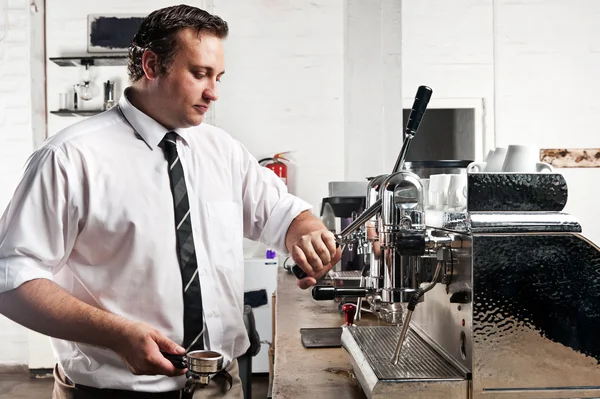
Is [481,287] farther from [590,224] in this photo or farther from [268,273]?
[590,224]

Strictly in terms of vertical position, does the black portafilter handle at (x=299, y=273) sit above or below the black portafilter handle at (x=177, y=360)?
above

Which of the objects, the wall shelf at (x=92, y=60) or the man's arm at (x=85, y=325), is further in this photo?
the wall shelf at (x=92, y=60)

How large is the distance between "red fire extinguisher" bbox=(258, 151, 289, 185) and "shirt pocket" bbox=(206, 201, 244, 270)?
3.02 metres

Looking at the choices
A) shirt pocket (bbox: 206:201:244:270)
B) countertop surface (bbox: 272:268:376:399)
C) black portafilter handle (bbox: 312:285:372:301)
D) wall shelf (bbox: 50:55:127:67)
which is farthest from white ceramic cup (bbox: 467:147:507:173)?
wall shelf (bbox: 50:55:127:67)

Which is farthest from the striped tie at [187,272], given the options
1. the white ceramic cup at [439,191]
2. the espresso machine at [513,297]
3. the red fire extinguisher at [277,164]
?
the red fire extinguisher at [277,164]

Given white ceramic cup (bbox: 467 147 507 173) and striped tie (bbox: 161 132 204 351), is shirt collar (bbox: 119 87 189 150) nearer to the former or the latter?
striped tie (bbox: 161 132 204 351)

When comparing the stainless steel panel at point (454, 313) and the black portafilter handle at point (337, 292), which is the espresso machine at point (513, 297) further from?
the black portafilter handle at point (337, 292)

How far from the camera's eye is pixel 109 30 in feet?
15.8

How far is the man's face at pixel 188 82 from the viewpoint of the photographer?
1.59m

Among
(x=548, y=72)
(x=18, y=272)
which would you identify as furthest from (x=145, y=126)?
(x=548, y=72)

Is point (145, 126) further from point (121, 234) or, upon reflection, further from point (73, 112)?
point (73, 112)

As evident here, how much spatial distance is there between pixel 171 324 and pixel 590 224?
4.48m

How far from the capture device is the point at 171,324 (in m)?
1.52

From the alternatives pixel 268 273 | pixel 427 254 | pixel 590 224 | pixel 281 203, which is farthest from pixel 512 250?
pixel 590 224
